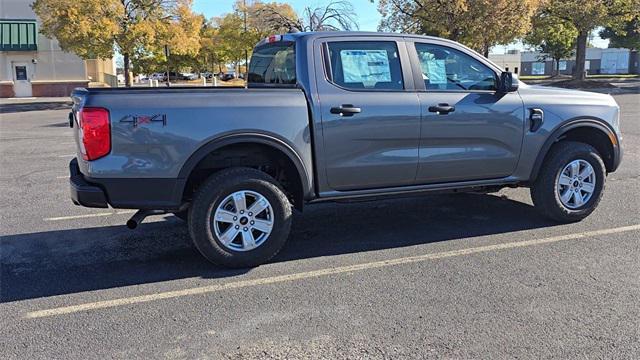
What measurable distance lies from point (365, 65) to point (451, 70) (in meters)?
Result: 0.90

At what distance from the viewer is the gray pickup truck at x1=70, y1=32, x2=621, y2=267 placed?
4227 millimetres

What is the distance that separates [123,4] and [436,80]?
2595 cm

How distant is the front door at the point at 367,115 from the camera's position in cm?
473

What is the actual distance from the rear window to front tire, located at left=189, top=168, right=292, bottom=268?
3.40 ft

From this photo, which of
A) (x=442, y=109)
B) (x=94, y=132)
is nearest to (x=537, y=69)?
(x=442, y=109)

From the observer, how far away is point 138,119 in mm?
4141

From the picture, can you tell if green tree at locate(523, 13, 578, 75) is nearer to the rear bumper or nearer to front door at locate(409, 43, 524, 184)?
front door at locate(409, 43, 524, 184)

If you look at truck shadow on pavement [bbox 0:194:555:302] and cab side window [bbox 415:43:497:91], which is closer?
truck shadow on pavement [bbox 0:194:555:302]

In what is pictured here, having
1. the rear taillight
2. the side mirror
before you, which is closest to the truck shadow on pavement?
the rear taillight

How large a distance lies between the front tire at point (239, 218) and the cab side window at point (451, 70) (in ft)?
5.97

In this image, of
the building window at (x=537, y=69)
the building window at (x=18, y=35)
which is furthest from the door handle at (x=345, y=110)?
the building window at (x=537, y=69)

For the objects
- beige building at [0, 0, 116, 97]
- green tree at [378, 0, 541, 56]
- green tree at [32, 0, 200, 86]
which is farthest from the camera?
beige building at [0, 0, 116, 97]

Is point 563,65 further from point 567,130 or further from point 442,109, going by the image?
point 442,109

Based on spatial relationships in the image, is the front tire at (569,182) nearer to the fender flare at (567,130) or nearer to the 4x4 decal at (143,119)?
the fender flare at (567,130)
